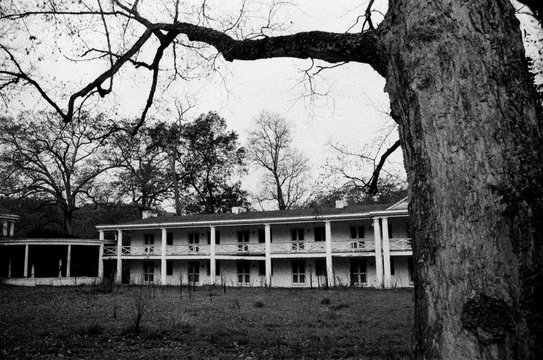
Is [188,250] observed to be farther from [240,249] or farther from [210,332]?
[210,332]

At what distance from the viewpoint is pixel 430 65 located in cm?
214

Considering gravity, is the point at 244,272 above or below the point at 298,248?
below

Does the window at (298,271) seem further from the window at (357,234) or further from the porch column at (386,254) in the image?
the porch column at (386,254)

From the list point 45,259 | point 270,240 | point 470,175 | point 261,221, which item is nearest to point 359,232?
point 270,240

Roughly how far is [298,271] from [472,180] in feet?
112

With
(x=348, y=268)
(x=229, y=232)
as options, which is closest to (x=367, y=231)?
(x=348, y=268)

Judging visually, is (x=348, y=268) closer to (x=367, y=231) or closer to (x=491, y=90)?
(x=367, y=231)

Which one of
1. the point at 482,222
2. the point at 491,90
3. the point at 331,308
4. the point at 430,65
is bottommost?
the point at 331,308

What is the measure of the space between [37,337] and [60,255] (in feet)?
110

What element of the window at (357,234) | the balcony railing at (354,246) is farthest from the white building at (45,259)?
the window at (357,234)

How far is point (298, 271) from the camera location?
3528 centimetres

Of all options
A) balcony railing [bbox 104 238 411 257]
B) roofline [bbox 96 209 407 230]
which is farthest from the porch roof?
balcony railing [bbox 104 238 411 257]

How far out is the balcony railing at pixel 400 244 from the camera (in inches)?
1174

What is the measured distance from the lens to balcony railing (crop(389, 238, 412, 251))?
29.8 meters
